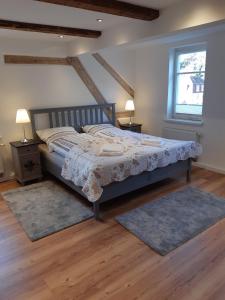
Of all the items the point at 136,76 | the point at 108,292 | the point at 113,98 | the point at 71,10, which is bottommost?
the point at 108,292

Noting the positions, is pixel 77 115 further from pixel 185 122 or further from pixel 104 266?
pixel 104 266

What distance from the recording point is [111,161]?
2.81 metres

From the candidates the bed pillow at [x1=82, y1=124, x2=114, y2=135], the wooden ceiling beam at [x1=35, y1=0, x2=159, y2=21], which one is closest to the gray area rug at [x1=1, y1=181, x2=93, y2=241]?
the bed pillow at [x1=82, y1=124, x2=114, y2=135]

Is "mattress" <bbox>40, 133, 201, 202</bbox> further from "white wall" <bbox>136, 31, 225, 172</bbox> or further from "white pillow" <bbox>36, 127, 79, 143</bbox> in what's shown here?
"white wall" <bbox>136, 31, 225, 172</bbox>

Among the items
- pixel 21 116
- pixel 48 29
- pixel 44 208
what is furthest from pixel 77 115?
pixel 44 208

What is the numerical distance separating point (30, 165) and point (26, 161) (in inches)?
3.8

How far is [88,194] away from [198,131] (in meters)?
2.58

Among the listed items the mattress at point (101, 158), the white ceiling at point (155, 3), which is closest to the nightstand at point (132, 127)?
the mattress at point (101, 158)

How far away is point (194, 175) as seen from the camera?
4004 millimetres

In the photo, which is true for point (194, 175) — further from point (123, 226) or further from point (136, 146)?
point (123, 226)

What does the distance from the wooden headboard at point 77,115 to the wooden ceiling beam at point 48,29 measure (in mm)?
1311

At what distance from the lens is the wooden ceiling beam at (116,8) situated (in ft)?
7.17

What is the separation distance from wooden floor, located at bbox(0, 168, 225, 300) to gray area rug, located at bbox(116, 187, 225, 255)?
0.29ft

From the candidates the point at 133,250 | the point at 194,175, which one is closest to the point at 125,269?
the point at 133,250
